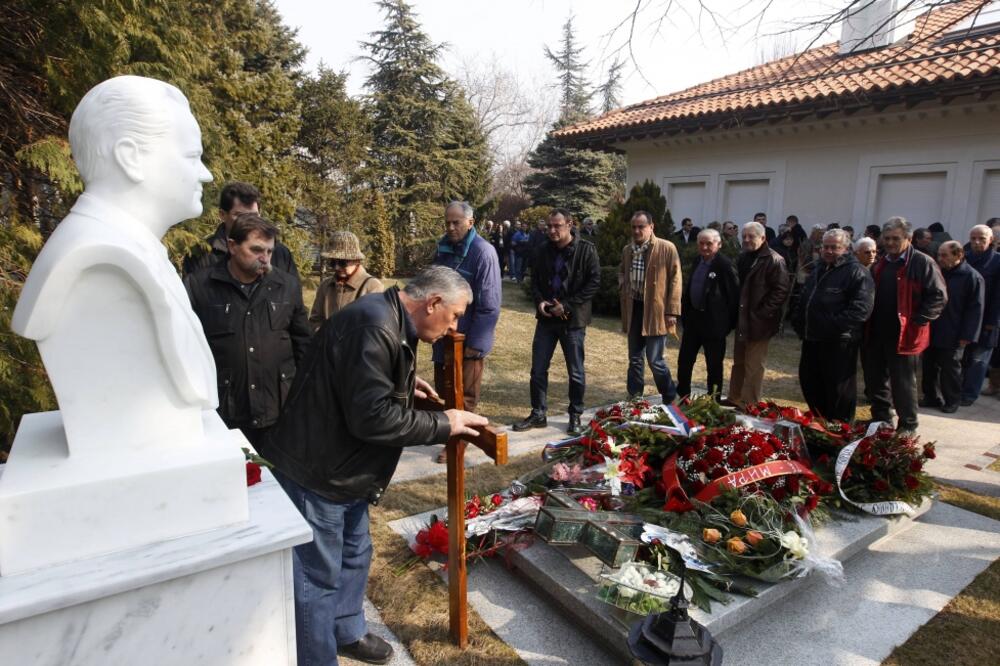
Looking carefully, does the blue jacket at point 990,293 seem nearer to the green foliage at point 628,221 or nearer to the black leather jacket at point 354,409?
the green foliage at point 628,221

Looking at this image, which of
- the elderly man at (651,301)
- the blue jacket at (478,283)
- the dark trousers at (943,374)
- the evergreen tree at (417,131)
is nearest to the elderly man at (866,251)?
the dark trousers at (943,374)

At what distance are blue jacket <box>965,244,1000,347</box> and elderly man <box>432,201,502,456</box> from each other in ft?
18.7

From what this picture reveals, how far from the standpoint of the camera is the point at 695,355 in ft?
20.1

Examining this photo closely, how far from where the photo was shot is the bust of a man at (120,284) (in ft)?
4.51

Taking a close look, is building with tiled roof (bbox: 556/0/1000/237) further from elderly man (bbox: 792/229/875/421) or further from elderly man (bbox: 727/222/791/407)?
elderly man (bbox: 792/229/875/421)

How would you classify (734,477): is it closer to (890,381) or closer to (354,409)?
(354,409)

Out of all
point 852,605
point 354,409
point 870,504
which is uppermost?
point 354,409

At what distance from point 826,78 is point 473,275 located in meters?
8.88

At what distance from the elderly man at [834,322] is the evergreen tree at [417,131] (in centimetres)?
1651

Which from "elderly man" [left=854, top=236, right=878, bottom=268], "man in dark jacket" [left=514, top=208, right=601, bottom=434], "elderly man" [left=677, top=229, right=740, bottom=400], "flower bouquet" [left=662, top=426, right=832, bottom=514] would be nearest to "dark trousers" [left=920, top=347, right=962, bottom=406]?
"elderly man" [left=854, top=236, right=878, bottom=268]

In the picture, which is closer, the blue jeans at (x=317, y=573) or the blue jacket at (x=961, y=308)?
the blue jeans at (x=317, y=573)

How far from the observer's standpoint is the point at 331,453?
216 cm

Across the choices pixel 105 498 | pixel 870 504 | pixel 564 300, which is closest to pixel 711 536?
pixel 870 504

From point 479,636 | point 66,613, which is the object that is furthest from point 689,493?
point 66,613
